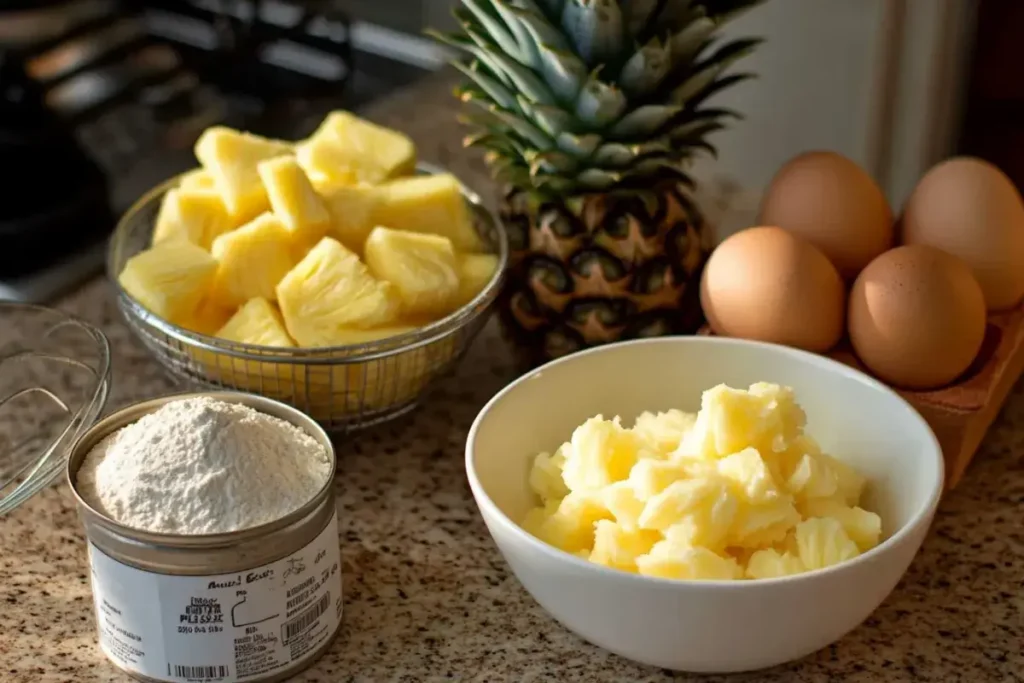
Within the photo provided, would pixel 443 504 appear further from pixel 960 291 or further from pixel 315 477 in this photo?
pixel 960 291

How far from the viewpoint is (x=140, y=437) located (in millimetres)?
750

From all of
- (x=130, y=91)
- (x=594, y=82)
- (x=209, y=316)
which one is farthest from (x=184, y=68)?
(x=594, y=82)

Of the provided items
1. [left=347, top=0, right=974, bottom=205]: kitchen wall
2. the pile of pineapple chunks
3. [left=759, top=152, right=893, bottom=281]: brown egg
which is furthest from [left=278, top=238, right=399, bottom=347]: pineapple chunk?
[left=347, top=0, right=974, bottom=205]: kitchen wall

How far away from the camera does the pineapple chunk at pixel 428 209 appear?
3.22 ft

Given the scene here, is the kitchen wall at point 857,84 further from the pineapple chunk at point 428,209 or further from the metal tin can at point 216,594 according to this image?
the metal tin can at point 216,594

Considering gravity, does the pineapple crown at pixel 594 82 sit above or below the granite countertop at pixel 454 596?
above

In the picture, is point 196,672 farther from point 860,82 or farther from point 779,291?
point 860,82

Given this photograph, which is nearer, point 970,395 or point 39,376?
point 970,395

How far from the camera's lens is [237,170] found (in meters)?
0.98

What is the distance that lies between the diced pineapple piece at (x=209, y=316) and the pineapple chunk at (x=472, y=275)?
18 cm

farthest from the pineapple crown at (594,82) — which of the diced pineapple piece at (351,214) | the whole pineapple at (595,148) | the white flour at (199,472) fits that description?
the white flour at (199,472)

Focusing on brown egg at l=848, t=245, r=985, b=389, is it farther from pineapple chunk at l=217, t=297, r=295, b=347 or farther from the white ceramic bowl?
pineapple chunk at l=217, t=297, r=295, b=347

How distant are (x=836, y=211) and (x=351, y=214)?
379mm

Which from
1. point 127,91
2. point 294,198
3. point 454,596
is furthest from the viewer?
point 127,91
